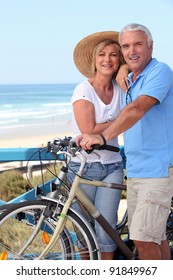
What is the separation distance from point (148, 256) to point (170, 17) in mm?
54761

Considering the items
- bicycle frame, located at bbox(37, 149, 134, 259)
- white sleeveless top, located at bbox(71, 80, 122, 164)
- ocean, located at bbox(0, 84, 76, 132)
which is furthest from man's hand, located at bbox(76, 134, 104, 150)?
ocean, located at bbox(0, 84, 76, 132)

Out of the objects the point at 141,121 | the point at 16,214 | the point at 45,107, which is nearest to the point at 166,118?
the point at 141,121

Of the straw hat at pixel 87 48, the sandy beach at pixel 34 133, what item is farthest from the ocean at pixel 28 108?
the straw hat at pixel 87 48

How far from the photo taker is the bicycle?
108 inches

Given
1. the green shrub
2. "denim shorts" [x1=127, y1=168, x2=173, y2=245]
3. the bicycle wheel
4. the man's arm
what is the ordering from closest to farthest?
the man's arm, "denim shorts" [x1=127, y1=168, x2=173, y2=245], the bicycle wheel, the green shrub

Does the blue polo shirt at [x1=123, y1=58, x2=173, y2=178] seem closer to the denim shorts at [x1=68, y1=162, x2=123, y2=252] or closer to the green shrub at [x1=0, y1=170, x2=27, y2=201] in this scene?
the denim shorts at [x1=68, y1=162, x2=123, y2=252]

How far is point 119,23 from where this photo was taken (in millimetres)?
53812

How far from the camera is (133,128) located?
2.68m

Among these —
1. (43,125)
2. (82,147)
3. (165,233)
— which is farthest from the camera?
(43,125)

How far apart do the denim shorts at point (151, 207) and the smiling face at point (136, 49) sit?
49 centimetres

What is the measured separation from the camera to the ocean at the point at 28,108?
2831 centimetres

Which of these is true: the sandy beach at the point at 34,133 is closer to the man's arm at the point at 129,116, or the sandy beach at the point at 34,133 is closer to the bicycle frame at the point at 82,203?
the bicycle frame at the point at 82,203

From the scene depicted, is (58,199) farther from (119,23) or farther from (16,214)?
(119,23)

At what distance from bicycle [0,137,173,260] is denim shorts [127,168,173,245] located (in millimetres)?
193
